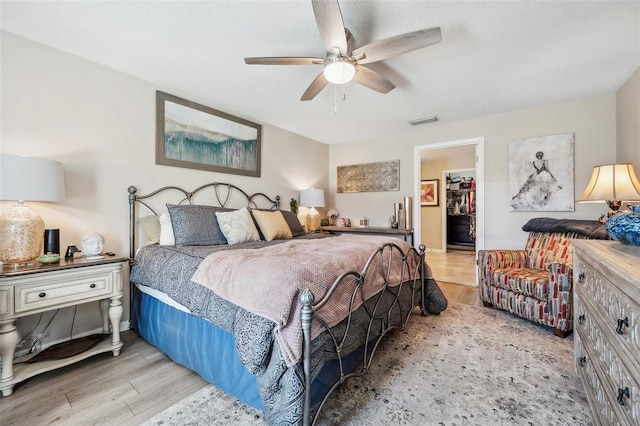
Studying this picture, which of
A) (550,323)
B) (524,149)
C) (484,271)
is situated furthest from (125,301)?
(524,149)

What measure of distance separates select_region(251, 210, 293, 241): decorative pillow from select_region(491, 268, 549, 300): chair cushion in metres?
2.29

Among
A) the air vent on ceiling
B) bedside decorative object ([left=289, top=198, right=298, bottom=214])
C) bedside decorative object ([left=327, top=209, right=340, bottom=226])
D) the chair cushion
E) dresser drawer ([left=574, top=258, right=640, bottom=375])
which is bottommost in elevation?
the chair cushion

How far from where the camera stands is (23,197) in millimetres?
1728

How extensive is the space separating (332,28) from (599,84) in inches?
123

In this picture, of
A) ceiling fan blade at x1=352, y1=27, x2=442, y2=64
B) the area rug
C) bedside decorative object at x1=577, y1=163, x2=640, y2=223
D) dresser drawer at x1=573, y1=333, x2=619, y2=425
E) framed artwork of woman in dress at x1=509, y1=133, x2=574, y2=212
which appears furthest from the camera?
framed artwork of woman in dress at x1=509, y1=133, x2=574, y2=212

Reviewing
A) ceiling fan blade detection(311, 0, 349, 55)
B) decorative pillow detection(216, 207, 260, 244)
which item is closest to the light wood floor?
decorative pillow detection(216, 207, 260, 244)

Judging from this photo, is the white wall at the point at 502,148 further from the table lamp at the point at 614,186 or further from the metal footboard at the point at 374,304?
the metal footboard at the point at 374,304

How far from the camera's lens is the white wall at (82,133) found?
6.75ft

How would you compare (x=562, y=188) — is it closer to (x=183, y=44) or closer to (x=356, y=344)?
A: (x=356, y=344)

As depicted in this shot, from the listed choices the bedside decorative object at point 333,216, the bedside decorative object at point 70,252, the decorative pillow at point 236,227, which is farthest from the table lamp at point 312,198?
the bedside decorative object at point 70,252

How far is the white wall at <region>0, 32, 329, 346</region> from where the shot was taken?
2.06 meters

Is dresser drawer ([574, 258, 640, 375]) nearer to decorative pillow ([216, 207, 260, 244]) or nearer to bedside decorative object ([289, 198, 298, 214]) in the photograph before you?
decorative pillow ([216, 207, 260, 244])

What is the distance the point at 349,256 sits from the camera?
1.78m

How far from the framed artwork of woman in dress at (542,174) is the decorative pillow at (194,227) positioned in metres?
3.74
